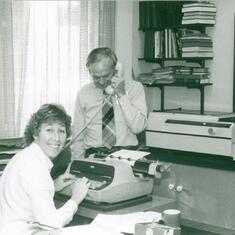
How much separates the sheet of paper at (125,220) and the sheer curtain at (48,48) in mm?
2037

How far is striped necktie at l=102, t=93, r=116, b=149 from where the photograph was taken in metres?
3.19

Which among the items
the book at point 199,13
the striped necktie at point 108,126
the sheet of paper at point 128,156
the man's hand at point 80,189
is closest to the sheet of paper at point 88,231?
the man's hand at point 80,189

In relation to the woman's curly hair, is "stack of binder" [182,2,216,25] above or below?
above

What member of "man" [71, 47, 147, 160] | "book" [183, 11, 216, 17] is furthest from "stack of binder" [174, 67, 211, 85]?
"man" [71, 47, 147, 160]

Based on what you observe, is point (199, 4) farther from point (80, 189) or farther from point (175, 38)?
point (80, 189)

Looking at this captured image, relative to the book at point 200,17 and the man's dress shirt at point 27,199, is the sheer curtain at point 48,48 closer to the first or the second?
the book at point 200,17

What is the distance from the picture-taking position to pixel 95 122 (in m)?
3.23

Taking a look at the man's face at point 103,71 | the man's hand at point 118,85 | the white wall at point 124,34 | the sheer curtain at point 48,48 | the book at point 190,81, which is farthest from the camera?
the white wall at point 124,34

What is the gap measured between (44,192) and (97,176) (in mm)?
435

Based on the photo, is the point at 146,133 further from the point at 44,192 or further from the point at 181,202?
the point at 44,192

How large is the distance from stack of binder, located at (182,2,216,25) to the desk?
7.97 feet

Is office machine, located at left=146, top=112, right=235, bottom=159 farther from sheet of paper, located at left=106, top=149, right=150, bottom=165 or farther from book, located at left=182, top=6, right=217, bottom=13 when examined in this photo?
sheet of paper, located at left=106, top=149, right=150, bottom=165

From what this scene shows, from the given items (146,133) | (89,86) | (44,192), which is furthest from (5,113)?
(44,192)

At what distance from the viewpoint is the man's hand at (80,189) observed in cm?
224
